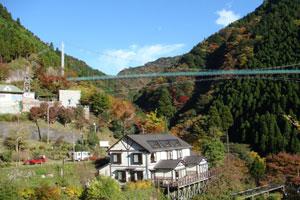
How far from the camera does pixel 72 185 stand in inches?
955

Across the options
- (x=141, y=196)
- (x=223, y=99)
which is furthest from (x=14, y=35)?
(x=141, y=196)

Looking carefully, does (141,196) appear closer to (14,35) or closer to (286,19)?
(14,35)

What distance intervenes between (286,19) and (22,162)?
45587 mm

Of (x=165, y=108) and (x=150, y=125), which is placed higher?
(x=165, y=108)

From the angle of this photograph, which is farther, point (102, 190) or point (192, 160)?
point (192, 160)

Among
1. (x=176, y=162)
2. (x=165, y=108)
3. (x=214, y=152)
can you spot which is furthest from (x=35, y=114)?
(x=165, y=108)

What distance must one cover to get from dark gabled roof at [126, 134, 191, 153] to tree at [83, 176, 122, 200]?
5.59m

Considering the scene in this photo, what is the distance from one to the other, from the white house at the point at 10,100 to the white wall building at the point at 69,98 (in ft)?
15.5

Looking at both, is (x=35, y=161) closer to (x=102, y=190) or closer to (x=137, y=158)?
(x=137, y=158)

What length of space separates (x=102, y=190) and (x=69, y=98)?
21546mm

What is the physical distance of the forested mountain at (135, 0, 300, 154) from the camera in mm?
41353

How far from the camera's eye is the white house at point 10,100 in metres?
36.7

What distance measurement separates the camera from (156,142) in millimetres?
29500

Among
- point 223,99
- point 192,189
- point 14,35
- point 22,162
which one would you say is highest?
point 14,35
